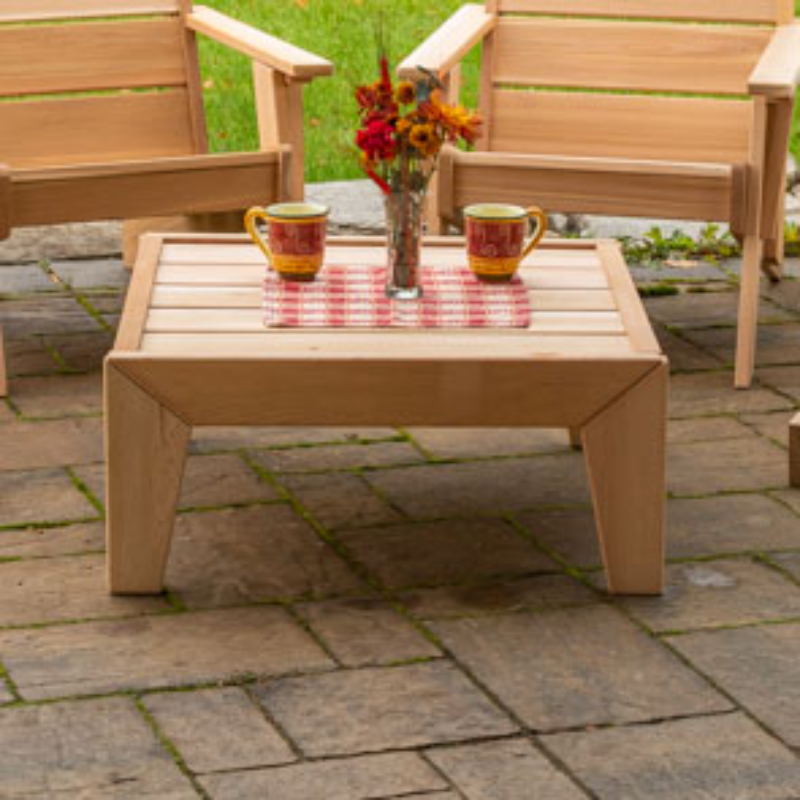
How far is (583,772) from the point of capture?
239 centimetres

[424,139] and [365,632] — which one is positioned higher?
[424,139]

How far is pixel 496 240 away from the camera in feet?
10.7

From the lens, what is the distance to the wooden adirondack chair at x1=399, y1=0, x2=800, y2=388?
4.13m

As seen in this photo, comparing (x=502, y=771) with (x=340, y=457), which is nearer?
(x=502, y=771)

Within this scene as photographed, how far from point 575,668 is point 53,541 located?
975mm

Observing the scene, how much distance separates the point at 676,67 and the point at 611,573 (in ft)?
6.72

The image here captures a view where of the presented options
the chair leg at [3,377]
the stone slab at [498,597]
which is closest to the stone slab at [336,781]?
the stone slab at [498,597]

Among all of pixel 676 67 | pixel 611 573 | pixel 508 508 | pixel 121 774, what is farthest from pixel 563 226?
pixel 121 774

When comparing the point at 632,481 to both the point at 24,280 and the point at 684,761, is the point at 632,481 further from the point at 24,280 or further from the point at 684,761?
the point at 24,280

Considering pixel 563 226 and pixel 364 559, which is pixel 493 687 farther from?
pixel 563 226

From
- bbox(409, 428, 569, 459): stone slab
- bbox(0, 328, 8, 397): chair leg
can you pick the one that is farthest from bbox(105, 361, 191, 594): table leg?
bbox(0, 328, 8, 397): chair leg

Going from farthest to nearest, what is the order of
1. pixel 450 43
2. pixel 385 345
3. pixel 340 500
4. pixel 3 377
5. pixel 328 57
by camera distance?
pixel 328 57 < pixel 450 43 < pixel 3 377 < pixel 340 500 < pixel 385 345

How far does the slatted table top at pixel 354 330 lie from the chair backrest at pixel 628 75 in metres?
1.16

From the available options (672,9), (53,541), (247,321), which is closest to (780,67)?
(672,9)
